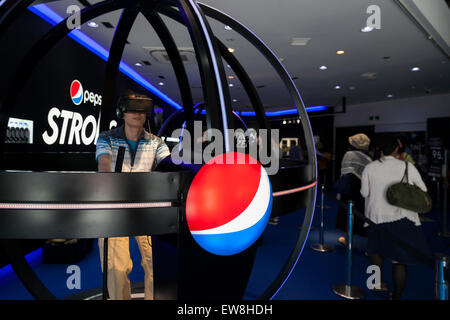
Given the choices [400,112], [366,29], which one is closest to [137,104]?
[366,29]

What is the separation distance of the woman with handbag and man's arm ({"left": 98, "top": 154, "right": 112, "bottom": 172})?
2535mm

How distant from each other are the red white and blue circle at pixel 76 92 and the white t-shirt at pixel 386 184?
208 inches

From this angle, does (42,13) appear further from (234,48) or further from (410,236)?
(410,236)

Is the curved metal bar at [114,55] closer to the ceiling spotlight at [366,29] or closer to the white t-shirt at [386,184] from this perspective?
the white t-shirt at [386,184]

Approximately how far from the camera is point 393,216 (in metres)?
2.94

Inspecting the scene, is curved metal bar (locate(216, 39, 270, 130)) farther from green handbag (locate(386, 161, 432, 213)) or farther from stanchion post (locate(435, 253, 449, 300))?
green handbag (locate(386, 161, 432, 213))

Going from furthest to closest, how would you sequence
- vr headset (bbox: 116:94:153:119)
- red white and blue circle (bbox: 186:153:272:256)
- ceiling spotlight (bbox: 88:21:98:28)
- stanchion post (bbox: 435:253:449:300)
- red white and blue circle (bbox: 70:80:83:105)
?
red white and blue circle (bbox: 70:80:83:105) < ceiling spotlight (bbox: 88:21:98:28) < vr headset (bbox: 116:94:153:119) < stanchion post (bbox: 435:253:449:300) < red white and blue circle (bbox: 186:153:272:256)

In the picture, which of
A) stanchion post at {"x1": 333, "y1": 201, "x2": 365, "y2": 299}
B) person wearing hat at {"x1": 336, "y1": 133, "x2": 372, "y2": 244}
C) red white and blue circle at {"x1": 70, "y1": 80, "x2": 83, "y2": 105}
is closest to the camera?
stanchion post at {"x1": 333, "y1": 201, "x2": 365, "y2": 299}

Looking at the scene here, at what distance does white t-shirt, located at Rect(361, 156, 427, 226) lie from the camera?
2874 millimetres

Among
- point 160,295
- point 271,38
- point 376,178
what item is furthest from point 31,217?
point 271,38

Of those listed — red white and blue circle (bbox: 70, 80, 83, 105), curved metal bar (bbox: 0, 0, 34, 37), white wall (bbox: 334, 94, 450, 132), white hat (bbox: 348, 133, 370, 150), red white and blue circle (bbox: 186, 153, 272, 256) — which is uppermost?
white wall (bbox: 334, 94, 450, 132)

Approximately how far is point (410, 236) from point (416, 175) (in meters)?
0.62

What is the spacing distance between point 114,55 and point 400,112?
1274 cm

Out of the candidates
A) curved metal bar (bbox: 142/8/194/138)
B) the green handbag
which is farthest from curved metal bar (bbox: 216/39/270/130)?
the green handbag
